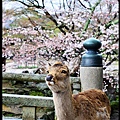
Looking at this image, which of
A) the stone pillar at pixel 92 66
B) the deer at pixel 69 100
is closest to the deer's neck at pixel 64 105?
the deer at pixel 69 100

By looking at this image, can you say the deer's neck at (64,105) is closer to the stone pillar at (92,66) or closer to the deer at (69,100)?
the deer at (69,100)

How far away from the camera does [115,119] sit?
2.62 m

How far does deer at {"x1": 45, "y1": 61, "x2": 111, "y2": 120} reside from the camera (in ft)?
3.44

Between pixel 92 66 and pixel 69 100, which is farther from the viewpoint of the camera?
pixel 92 66

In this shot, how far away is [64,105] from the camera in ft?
3.69

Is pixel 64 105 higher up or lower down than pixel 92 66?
lower down

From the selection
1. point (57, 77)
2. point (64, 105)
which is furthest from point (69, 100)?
point (57, 77)

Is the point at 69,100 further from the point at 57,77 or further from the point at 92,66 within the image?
the point at 92,66

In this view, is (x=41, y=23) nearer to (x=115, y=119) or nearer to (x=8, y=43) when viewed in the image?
(x=8, y=43)

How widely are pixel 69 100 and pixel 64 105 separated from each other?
0.09ft

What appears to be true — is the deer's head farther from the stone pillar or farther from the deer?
the stone pillar

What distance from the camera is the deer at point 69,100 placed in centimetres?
105

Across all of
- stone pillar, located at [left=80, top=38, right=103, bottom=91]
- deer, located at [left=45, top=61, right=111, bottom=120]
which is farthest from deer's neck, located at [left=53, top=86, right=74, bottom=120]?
stone pillar, located at [left=80, top=38, right=103, bottom=91]

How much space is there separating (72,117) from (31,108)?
38 centimetres
